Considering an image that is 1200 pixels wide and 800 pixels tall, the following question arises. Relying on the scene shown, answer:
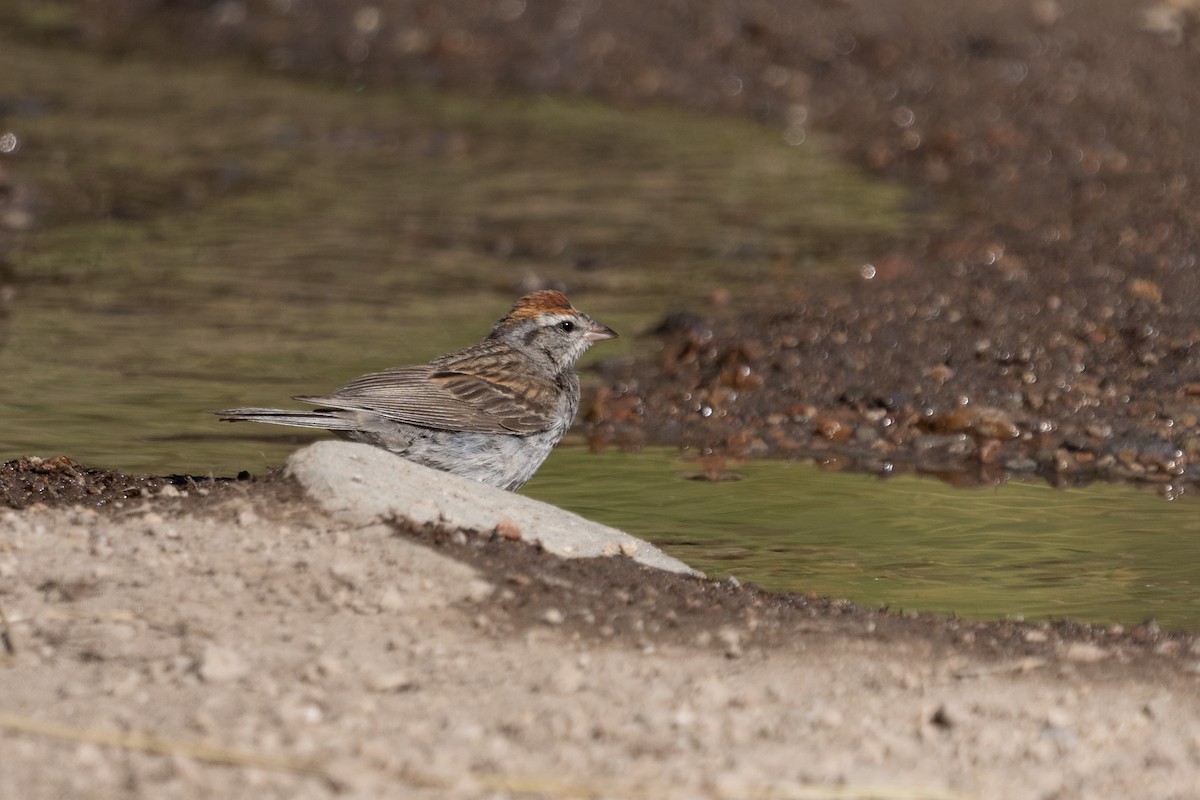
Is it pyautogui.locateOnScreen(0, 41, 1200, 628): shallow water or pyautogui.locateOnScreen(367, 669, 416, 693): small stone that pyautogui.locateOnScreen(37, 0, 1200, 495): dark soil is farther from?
pyautogui.locateOnScreen(367, 669, 416, 693): small stone

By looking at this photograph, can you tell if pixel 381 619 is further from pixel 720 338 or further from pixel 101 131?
pixel 101 131

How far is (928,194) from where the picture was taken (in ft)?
49.2

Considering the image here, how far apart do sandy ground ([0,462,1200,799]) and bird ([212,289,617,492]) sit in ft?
4.04

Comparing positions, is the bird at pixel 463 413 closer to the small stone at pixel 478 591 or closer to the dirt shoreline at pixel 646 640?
the dirt shoreline at pixel 646 640

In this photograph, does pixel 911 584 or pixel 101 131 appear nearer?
pixel 911 584

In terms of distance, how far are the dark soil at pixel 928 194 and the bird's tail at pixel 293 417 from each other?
209 centimetres

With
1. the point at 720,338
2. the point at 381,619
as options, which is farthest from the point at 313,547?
the point at 720,338

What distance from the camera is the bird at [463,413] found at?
8.02 meters

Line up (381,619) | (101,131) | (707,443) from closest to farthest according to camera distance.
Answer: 1. (381,619)
2. (707,443)
3. (101,131)

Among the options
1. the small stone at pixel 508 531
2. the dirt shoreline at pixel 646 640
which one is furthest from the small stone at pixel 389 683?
the small stone at pixel 508 531

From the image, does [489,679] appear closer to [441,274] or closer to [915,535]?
[915,535]

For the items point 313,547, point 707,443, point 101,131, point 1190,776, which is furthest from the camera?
point 101,131

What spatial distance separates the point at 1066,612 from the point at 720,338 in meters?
4.31

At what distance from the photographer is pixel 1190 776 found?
5.14m
